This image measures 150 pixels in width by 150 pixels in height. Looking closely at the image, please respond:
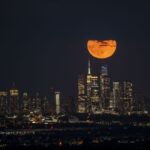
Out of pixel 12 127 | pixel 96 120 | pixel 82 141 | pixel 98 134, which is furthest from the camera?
pixel 96 120

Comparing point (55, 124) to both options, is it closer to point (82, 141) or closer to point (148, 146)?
point (82, 141)

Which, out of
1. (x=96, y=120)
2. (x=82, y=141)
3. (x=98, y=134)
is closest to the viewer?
(x=82, y=141)

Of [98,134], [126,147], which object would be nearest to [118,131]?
[98,134]

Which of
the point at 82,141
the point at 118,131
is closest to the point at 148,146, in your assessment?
the point at 82,141

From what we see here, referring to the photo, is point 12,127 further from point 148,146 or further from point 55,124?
point 148,146

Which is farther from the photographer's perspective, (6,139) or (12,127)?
(12,127)

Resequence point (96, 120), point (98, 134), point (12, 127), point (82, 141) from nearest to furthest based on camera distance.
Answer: point (82, 141) < point (98, 134) < point (12, 127) < point (96, 120)

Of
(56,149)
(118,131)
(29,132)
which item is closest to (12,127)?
(29,132)

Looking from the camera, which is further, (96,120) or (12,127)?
(96,120)
